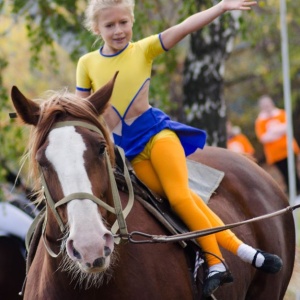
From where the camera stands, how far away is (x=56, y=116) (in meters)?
4.94

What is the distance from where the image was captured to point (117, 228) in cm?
500

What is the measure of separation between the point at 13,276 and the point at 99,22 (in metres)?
2.97

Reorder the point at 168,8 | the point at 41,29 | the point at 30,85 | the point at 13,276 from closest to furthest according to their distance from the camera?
the point at 13,276, the point at 41,29, the point at 168,8, the point at 30,85

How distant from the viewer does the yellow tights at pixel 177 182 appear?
5531 mm

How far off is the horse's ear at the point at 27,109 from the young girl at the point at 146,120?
25.4 inches

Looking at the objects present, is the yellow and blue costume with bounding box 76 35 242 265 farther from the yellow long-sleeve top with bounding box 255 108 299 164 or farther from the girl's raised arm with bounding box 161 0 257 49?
the yellow long-sleeve top with bounding box 255 108 299 164

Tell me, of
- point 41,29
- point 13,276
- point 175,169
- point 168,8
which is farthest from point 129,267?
point 168,8

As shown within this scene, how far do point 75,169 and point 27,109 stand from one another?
487 millimetres

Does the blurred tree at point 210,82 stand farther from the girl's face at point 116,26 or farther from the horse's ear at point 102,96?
the horse's ear at point 102,96

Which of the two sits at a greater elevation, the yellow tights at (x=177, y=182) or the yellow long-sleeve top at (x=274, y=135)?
the yellow tights at (x=177, y=182)

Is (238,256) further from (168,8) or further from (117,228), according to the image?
(168,8)

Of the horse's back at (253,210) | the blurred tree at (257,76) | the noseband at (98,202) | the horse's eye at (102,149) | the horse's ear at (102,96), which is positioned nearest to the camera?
the noseband at (98,202)

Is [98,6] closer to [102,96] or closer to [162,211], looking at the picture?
[102,96]

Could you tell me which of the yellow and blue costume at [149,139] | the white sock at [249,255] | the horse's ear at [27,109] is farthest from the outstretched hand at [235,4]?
the white sock at [249,255]
